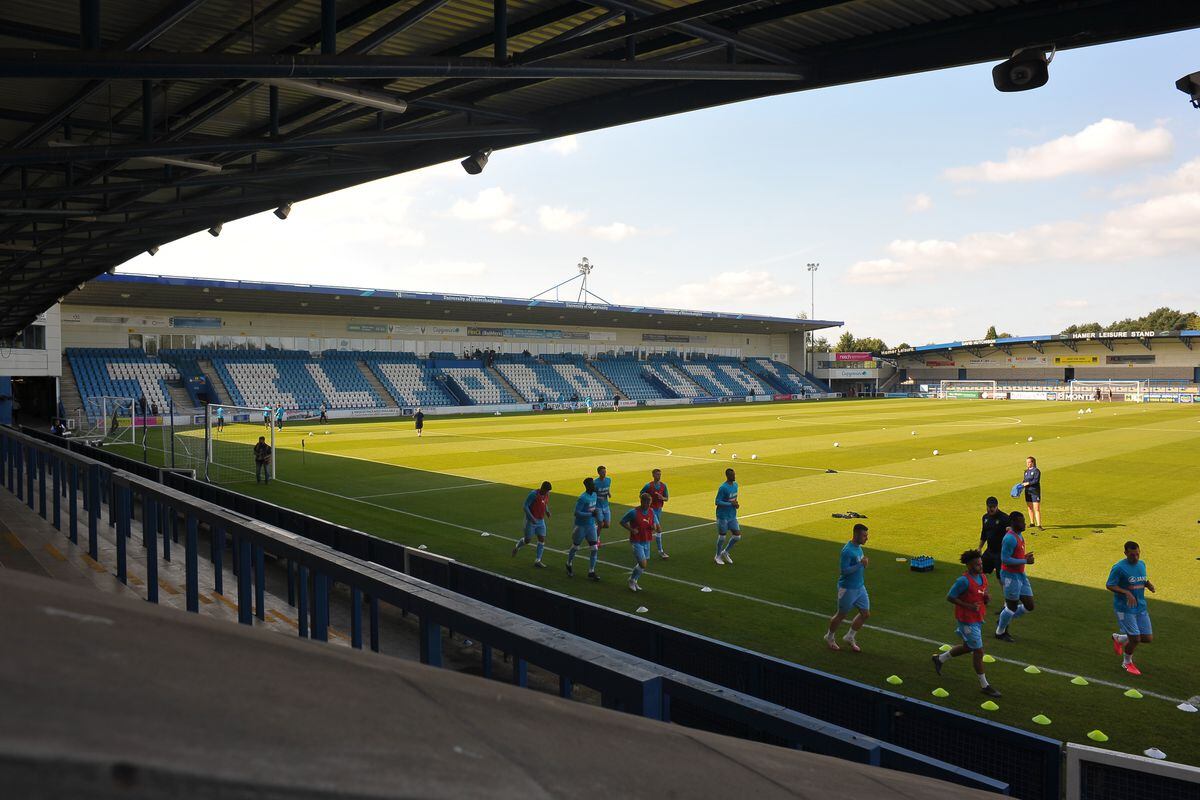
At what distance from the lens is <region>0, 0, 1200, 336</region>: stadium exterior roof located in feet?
21.8

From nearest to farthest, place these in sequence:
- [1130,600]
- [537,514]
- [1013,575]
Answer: [1130,600], [1013,575], [537,514]

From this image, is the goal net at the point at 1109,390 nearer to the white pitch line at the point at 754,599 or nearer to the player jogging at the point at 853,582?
the white pitch line at the point at 754,599

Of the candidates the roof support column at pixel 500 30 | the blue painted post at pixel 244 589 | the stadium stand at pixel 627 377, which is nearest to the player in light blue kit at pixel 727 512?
the roof support column at pixel 500 30

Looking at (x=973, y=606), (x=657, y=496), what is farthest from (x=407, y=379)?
(x=973, y=606)

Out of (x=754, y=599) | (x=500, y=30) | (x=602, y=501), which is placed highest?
(x=500, y=30)

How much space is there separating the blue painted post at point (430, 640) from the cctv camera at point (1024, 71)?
675 cm

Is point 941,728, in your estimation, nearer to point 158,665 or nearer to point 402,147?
point 158,665

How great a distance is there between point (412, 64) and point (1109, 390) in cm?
10116

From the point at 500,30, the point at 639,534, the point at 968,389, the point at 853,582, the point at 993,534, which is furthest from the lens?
the point at 968,389

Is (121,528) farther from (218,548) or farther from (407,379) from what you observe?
(407,379)

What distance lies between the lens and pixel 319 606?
474 cm

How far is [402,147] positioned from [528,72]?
5911mm

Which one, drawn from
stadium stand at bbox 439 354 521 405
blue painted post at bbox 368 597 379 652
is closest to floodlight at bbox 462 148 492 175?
blue painted post at bbox 368 597 379 652

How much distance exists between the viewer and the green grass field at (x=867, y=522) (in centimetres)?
1048
